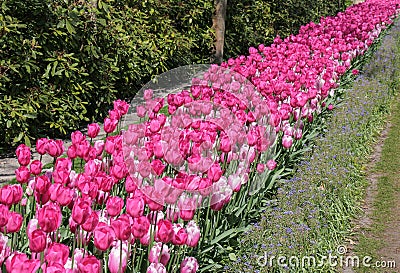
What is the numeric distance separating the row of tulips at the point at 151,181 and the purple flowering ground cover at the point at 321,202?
0.87 feet

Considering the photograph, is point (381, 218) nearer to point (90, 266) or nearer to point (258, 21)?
point (90, 266)

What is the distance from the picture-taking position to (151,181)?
312 centimetres

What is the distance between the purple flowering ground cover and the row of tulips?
0.27 meters

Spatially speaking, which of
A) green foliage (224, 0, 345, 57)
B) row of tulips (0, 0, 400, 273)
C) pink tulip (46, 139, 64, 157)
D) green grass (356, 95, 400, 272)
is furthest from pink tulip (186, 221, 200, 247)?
green foliage (224, 0, 345, 57)

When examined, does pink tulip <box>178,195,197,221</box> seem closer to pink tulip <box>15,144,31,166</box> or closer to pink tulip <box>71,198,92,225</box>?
pink tulip <box>71,198,92,225</box>

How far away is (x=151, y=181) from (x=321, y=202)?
1.63 meters

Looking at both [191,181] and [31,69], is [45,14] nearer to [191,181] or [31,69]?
[31,69]

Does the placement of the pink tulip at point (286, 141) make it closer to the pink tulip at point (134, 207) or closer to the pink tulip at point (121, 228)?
the pink tulip at point (134, 207)

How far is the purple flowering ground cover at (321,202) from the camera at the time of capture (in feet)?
11.4

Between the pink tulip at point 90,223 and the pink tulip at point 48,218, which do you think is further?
the pink tulip at point 90,223

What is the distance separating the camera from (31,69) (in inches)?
228

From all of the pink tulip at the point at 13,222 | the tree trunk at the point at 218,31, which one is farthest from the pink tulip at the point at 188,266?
the tree trunk at the point at 218,31

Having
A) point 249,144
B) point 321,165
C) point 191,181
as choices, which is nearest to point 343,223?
point 321,165

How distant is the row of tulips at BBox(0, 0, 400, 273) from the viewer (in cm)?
A: 235
